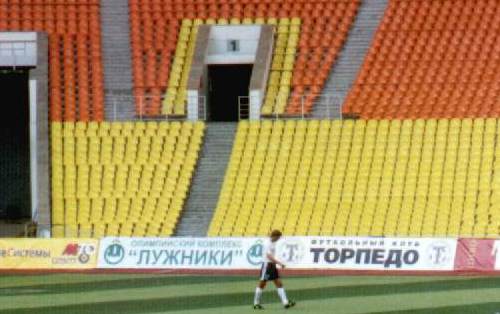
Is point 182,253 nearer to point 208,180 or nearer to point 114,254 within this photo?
point 114,254

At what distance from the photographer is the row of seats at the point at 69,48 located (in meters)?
46.9

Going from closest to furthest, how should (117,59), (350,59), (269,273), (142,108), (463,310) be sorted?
1. (463,310)
2. (269,273)
3. (142,108)
4. (350,59)
5. (117,59)

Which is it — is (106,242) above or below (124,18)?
below

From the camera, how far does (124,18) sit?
164 feet

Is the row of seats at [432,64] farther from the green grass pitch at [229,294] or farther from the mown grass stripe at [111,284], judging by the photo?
the mown grass stripe at [111,284]

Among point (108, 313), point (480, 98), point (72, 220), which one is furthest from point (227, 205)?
point (108, 313)

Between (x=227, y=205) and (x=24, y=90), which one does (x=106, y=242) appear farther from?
(x=24, y=90)

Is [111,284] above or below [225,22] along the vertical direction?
below

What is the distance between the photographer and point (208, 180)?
1738 inches

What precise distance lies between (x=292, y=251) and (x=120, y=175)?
29.4 feet

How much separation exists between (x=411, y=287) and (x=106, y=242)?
913cm

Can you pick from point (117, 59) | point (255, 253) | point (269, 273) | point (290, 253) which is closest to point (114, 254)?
point (255, 253)

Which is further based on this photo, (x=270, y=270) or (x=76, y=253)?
(x=76, y=253)

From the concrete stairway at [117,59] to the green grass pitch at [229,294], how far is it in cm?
1101
